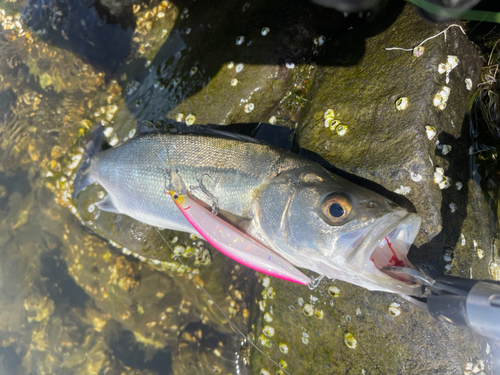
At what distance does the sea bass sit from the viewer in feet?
6.93

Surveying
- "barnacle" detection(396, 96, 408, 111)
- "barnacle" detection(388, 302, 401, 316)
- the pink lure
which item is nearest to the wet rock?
the pink lure

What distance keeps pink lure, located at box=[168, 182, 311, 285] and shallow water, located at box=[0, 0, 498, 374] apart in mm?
849

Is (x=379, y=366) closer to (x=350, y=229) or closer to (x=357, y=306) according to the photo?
(x=357, y=306)

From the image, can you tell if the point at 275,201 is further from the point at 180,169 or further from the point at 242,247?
the point at 180,169

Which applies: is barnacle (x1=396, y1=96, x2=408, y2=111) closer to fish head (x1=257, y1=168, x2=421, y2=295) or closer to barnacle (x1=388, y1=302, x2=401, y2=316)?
fish head (x1=257, y1=168, x2=421, y2=295)

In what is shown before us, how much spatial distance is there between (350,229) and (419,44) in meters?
2.03

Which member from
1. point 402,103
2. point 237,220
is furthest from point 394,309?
point 402,103

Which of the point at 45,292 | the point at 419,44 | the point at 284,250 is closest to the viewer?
the point at 284,250

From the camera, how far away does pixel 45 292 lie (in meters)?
5.07

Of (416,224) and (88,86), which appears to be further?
(88,86)

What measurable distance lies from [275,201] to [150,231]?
225 cm

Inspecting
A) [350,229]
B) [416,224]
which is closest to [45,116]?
[350,229]

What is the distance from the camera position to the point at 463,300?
192 centimetres

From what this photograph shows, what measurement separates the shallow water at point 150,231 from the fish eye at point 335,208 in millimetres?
1143
